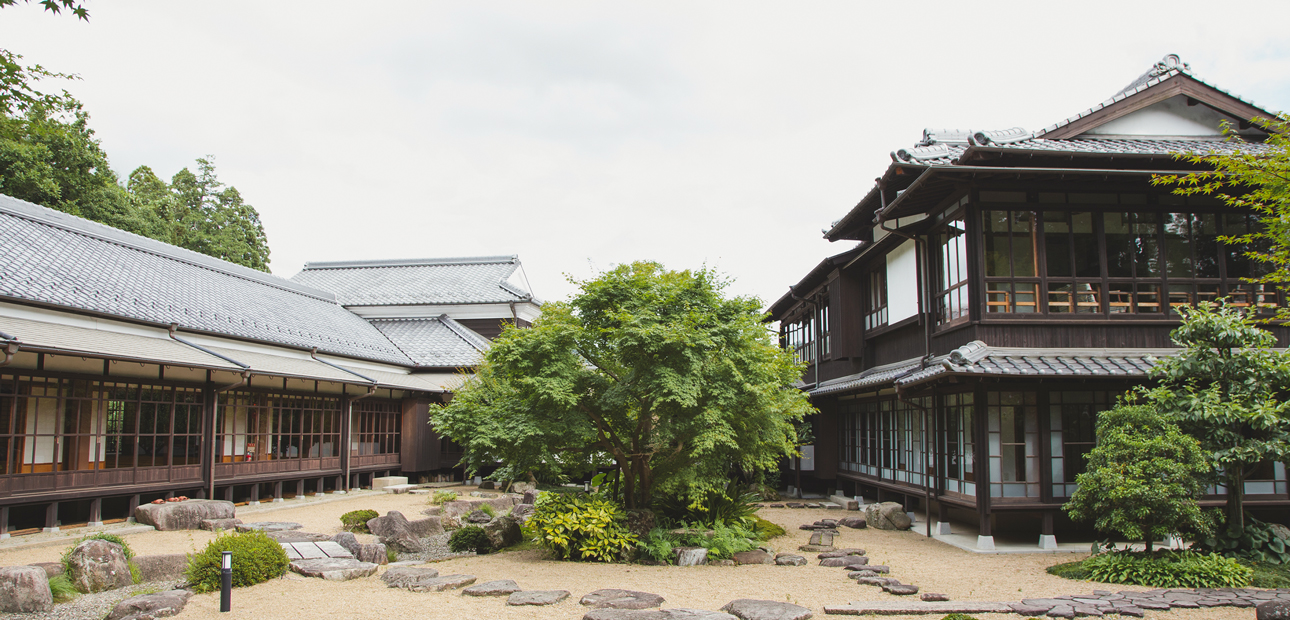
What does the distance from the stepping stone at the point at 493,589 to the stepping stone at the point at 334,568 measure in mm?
1790

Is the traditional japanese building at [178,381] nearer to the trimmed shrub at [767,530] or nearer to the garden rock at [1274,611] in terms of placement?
the trimmed shrub at [767,530]

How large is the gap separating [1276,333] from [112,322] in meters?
22.3

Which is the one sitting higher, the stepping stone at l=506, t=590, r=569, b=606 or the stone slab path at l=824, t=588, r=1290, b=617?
the stone slab path at l=824, t=588, r=1290, b=617

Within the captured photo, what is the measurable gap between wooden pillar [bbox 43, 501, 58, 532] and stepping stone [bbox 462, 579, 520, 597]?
9.05m

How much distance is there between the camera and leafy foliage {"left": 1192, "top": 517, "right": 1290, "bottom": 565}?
A: 10273 mm

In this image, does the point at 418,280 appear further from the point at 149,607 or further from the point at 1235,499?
the point at 1235,499

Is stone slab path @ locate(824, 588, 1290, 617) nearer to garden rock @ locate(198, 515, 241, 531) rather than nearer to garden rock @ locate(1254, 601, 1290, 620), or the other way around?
garden rock @ locate(1254, 601, 1290, 620)

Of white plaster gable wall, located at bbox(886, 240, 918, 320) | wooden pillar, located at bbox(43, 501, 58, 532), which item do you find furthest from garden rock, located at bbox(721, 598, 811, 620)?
wooden pillar, located at bbox(43, 501, 58, 532)

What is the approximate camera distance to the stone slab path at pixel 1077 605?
8.15 metres

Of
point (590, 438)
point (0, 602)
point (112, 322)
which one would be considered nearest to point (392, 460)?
point (112, 322)

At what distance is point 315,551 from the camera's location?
1106 cm

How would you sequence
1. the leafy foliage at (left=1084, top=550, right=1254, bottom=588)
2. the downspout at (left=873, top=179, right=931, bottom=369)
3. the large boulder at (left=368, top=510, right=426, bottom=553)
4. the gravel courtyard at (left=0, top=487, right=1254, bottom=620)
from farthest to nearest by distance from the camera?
the downspout at (left=873, top=179, right=931, bottom=369) → the large boulder at (left=368, top=510, right=426, bottom=553) → the leafy foliage at (left=1084, top=550, right=1254, bottom=588) → the gravel courtyard at (left=0, top=487, right=1254, bottom=620)

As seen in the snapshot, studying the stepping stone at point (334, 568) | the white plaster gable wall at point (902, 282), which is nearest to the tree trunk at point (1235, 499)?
the white plaster gable wall at point (902, 282)

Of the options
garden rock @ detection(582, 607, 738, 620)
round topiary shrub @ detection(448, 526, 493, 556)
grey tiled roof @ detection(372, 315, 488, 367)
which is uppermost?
grey tiled roof @ detection(372, 315, 488, 367)
